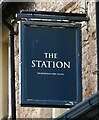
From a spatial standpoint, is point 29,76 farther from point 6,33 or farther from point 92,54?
point 6,33

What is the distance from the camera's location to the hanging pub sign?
8797 millimetres

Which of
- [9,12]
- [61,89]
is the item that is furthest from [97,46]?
[9,12]

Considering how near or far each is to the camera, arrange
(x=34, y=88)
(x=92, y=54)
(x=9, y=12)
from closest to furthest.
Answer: (x=34, y=88) → (x=92, y=54) → (x=9, y=12)

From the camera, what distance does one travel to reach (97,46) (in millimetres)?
9203

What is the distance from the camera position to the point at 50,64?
29.1ft

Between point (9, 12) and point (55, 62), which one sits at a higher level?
point (9, 12)

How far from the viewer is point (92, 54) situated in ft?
30.9

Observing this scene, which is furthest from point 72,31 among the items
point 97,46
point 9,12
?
point 9,12

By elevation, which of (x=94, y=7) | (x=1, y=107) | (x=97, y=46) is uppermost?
(x=94, y=7)

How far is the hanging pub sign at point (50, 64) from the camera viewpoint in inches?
346

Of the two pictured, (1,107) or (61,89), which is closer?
(61,89)

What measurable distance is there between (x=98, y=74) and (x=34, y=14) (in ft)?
4.16

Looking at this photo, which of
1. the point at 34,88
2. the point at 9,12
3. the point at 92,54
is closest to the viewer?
the point at 34,88

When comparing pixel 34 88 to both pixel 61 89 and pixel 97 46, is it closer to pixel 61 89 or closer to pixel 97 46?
pixel 61 89
